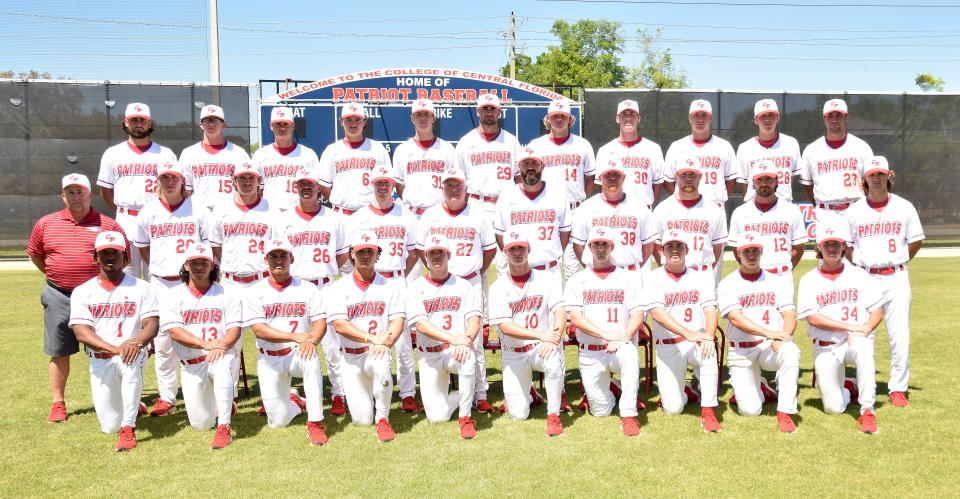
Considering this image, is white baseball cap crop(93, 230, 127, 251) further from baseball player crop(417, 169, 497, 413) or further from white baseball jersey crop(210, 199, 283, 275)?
baseball player crop(417, 169, 497, 413)

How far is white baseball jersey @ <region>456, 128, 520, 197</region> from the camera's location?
7875 millimetres

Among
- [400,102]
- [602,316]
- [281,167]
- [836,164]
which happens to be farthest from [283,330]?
[400,102]

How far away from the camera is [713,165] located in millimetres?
7664

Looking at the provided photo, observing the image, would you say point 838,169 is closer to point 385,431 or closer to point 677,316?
point 677,316

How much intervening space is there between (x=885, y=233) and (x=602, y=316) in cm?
277

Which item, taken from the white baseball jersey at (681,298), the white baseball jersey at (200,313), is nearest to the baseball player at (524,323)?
the white baseball jersey at (681,298)

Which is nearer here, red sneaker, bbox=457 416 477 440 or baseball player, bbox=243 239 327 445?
red sneaker, bbox=457 416 477 440

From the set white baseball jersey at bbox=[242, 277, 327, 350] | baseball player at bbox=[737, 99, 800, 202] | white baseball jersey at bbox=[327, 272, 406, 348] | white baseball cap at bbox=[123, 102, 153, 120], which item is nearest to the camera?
white baseball jersey at bbox=[242, 277, 327, 350]

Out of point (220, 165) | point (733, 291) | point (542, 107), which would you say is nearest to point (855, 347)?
point (733, 291)

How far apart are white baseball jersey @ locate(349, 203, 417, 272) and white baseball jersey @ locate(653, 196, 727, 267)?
94.0 inches

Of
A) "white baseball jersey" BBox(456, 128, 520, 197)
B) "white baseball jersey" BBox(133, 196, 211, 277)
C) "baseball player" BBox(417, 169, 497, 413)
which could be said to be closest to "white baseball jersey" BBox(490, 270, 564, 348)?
"baseball player" BBox(417, 169, 497, 413)

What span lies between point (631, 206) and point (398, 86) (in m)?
13.8

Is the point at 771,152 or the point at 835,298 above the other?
the point at 771,152

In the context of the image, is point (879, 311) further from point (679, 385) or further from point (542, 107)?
point (542, 107)
